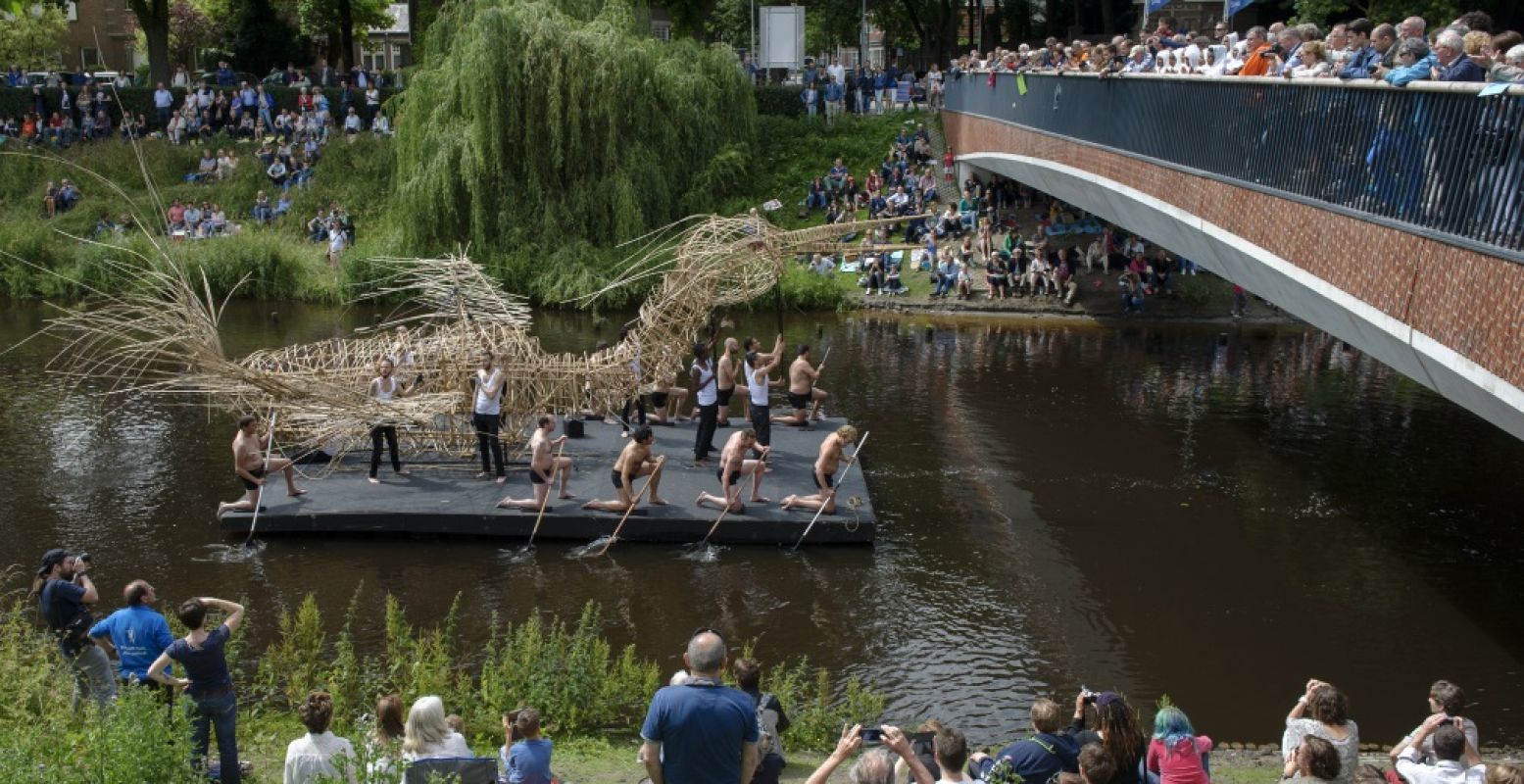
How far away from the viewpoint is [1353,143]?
12594 mm

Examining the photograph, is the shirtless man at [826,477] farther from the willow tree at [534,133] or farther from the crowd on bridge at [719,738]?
the willow tree at [534,133]

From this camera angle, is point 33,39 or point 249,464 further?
point 33,39

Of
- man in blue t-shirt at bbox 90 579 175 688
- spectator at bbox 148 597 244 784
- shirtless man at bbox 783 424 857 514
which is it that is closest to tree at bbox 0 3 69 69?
shirtless man at bbox 783 424 857 514

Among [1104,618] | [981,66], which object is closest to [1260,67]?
[1104,618]

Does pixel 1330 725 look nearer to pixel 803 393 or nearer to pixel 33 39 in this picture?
pixel 803 393

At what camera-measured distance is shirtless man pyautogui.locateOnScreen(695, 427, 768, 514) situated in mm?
15375

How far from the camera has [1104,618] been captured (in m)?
13.7

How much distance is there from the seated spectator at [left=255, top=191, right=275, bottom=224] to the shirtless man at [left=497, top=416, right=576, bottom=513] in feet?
81.2

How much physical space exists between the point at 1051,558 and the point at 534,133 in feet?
62.4

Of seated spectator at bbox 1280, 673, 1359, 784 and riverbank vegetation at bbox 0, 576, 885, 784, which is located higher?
seated spectator at bbox 1280, 673, 1359, 784

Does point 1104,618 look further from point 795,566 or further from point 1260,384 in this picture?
point 1260,384

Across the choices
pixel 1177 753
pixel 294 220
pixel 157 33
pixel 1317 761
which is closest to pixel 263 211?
pixel 294 220

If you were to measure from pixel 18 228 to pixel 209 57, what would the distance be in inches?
848

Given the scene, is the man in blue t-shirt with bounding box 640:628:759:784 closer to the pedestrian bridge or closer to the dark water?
the dark water
